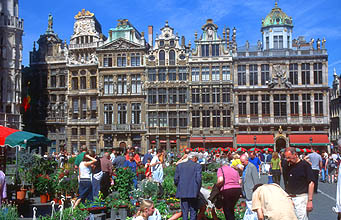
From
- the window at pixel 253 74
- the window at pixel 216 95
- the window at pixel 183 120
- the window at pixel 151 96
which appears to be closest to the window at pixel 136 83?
the window at pixel 151 96

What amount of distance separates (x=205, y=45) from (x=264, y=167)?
1767 cm

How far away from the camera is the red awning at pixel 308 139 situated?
127 feet

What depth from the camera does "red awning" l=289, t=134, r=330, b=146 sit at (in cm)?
3869

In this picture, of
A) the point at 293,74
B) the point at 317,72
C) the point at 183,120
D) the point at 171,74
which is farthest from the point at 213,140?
the point at 317,72

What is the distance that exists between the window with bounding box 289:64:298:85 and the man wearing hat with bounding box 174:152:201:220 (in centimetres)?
3311

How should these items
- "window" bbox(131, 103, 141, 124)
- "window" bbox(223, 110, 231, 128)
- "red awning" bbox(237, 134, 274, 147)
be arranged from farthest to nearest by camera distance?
"window" bbox(131, 103, 141, 124) < "window" bbox(223, 110, 231, 128) < "red awning" bbox(237, 134, 274, 147)

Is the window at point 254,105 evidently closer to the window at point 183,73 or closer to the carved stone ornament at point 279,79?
the carved stone ornament at point 279,79

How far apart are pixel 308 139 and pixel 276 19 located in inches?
482

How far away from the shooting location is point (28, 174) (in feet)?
48.7

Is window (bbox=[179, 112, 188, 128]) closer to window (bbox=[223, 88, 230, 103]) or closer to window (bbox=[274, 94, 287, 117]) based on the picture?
window (bbox=[223, 88, 230, 103])

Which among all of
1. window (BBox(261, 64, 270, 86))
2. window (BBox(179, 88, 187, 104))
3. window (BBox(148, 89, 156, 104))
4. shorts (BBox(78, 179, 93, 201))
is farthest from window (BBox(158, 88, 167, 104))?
shorts (BBox(78, 179, 93, 201))

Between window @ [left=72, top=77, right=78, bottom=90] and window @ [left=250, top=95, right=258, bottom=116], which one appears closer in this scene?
window @ [left=250, top=95, right=258, bottom=116]

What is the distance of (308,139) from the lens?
38969 mm

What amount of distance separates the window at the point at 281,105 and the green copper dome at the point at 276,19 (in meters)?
7.30
